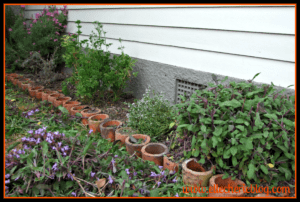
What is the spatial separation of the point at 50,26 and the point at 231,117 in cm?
495

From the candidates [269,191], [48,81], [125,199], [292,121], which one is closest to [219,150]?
[269,191]

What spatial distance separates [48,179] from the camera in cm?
193

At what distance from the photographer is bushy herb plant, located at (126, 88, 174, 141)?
2887 mm

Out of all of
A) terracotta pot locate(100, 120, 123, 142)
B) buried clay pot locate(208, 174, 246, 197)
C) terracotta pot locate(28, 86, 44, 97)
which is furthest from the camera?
terracotta pot locate(28, 86, 44, 97)

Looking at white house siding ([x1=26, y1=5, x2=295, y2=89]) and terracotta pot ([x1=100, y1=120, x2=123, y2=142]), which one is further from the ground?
white house siding ([x1=26, y1=5, x2=295, y2=89])

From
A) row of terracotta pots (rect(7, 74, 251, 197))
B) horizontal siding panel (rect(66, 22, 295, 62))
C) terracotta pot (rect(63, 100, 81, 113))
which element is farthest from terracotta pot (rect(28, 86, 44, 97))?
horizontal siding panel (rect(66, 22, 295, 62))

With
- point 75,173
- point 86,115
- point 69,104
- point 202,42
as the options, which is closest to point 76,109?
point 69,104

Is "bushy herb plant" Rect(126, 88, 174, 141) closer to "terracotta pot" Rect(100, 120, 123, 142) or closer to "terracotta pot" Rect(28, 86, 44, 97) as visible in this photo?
"terracotta pot" Rect(100, 120, 123, 142)

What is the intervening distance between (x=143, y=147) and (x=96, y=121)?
94 cm

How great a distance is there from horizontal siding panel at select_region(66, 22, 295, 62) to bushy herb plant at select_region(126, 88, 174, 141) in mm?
902

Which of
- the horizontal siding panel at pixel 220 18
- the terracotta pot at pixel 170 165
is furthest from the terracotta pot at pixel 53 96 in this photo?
the terracotta pot at pixel 170 165

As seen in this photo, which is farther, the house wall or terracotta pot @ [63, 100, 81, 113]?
terracotta pot @ [63, 100, 81, 113]

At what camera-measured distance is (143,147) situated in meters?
2.61

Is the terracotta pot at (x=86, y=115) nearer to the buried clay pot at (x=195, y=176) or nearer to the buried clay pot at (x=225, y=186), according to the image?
the buried clay pot at (x=195, y=176)
